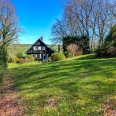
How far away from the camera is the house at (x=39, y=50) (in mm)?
43781

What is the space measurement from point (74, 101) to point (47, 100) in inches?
40.1

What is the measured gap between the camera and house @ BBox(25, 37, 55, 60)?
4378cm

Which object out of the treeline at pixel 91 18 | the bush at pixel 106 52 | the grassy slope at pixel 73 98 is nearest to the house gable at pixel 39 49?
the treeline at pixel 91 18

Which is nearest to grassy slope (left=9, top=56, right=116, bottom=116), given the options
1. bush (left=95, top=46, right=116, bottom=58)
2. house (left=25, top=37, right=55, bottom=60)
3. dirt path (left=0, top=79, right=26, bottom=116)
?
dirt path (left=0, top=79, right=26, bottom=116)

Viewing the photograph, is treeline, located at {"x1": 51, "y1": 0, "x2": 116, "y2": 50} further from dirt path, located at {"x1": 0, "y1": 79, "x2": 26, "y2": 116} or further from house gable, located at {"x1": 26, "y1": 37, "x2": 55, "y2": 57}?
dirt path, located at {"x1": 0, "y1": 79, "x2": 26, "y2": 116}

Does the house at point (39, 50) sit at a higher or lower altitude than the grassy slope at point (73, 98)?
higher

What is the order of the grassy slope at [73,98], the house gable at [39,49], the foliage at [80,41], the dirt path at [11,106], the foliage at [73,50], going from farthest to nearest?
the house gable at [39,49] < the foliage at [80,41] < the foliage at [73,50] < the dirt path at [11,106] < the grassy slope at [73,98]

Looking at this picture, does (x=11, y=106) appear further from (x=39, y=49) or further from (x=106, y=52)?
(x=39, y=49)

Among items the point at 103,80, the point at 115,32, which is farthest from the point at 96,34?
the point at 103,80

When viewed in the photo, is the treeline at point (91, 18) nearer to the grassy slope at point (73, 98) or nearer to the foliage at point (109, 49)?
the foliage at point (109, 49)

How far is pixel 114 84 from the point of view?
6375mm

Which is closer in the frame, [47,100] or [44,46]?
[47,100]

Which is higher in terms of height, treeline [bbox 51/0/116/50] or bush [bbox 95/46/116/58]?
treeline [bbox 51/0/116/50]

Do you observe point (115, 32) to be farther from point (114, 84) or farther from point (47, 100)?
point (47, 100)
